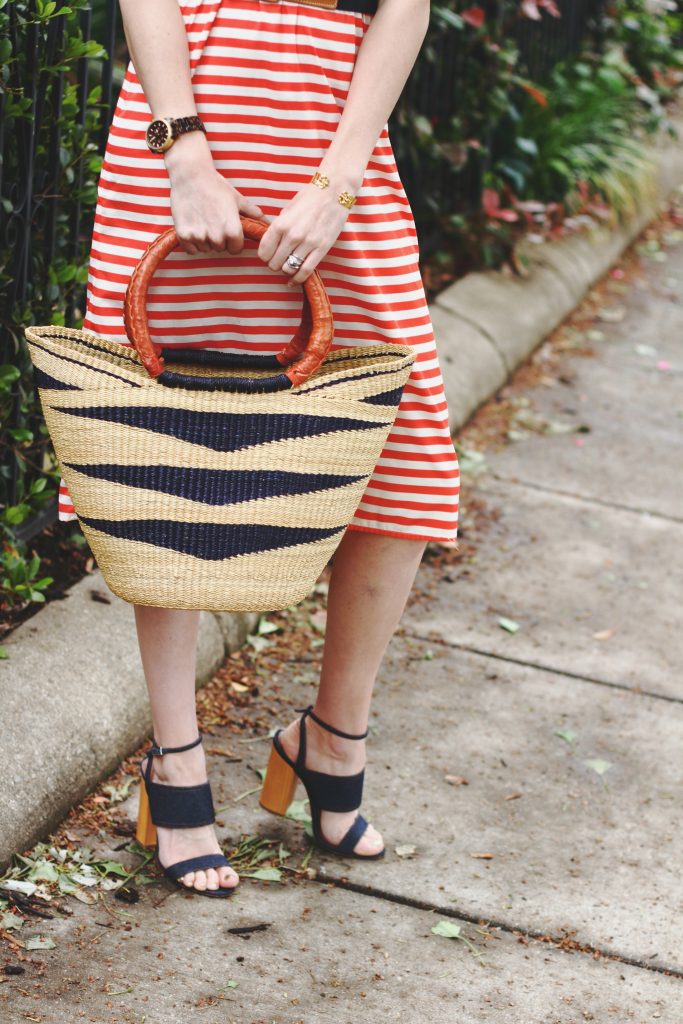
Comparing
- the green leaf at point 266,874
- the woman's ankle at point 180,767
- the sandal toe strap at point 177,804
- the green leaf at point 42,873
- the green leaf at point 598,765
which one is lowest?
the green leaf at point 598,765

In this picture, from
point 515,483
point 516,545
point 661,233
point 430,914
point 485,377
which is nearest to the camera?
point 430,914

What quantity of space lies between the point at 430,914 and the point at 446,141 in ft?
12.2

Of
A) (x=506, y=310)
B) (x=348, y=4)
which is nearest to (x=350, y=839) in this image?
(x=348, y=4)

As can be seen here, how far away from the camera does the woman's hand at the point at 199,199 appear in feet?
6.15

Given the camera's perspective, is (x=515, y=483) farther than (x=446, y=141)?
No

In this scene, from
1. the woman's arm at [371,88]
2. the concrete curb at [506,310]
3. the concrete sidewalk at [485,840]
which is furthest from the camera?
the concrete curb at [506,310]

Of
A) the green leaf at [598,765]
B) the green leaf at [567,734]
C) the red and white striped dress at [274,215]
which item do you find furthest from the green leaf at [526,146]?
the red and white striped dress at [274,215]

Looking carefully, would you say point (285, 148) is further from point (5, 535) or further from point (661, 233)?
point (661, 233)

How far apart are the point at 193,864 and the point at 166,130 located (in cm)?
124

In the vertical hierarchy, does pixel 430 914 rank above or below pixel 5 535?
below

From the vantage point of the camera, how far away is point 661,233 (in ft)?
25.4

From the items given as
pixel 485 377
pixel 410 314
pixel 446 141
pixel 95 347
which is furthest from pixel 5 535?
pixel 446 141

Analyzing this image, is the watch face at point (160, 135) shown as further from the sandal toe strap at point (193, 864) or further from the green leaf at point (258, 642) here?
the green leaf at point (258, 642)

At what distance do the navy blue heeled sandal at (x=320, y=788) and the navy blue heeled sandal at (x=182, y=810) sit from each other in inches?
7.8
